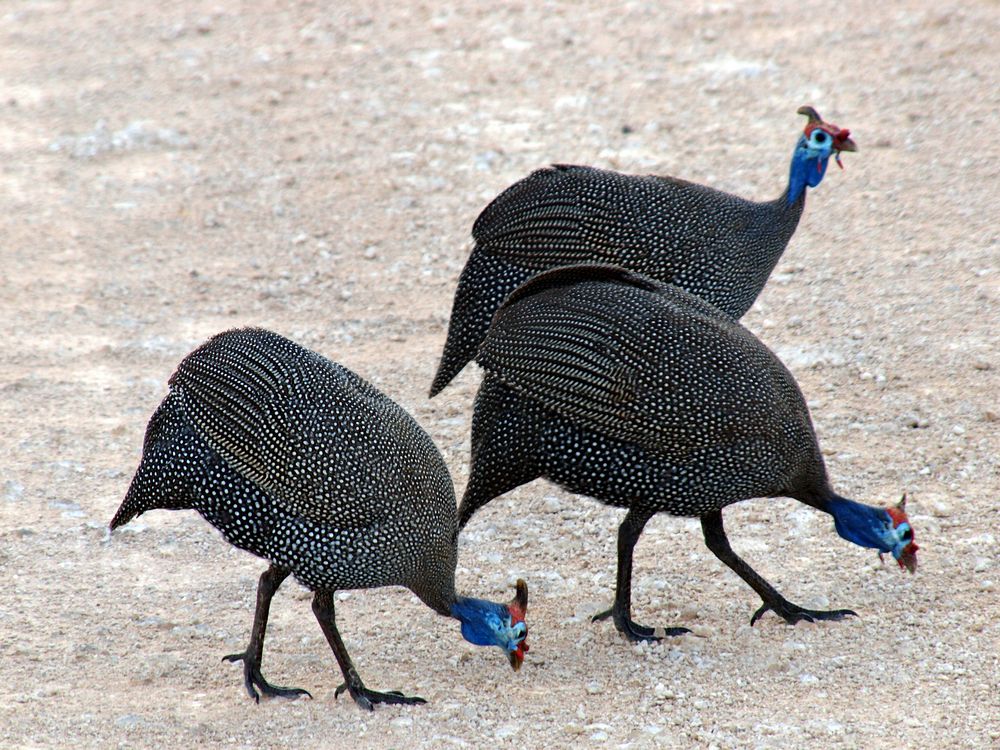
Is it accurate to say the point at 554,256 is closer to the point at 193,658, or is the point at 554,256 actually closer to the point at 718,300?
the point at 718,300

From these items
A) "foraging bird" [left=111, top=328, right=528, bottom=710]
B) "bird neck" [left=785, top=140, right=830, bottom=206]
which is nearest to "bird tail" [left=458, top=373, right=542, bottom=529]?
"foraging bird" [left=111, top=328, right=528, bottom=710]

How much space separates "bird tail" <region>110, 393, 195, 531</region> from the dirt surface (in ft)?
1.69

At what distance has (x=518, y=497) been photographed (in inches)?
207

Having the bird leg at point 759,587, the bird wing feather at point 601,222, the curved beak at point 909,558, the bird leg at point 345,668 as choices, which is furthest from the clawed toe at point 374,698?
the bird wing feather at point 601,222

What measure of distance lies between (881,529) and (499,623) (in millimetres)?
1236

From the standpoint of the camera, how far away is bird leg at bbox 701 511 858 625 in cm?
437

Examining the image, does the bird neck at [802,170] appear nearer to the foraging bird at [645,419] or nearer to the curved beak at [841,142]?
the curved beak at [841,142]

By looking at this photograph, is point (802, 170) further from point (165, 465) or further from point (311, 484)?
point (165, 465)

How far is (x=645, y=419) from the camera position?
411cm

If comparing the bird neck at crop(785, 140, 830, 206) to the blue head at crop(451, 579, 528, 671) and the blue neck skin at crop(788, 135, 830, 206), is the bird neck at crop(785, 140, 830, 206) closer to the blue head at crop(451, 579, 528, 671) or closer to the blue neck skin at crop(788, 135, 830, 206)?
the blue neck skin at crop(788, 135, 830, 206)

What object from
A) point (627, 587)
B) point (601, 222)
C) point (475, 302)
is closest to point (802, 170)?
point (601, 222)

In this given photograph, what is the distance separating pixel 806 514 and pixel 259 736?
220 cm

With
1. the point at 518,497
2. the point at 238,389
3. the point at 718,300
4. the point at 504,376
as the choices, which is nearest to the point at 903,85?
the point at 718,300

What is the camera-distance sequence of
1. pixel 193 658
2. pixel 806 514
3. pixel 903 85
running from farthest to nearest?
pixel 903 85, pixel 806 514, pixel 193 658
